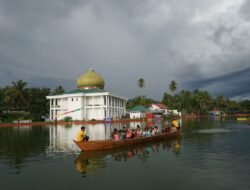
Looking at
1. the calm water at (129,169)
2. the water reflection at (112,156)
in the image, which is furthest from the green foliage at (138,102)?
the calm water at (129,169)

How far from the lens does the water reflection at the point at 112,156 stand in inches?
742

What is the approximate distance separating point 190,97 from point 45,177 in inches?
4925

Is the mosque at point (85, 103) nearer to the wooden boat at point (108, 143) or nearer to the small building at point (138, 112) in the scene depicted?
the small building at point (138, 112)

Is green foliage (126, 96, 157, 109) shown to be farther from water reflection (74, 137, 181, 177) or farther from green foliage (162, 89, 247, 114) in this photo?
water reflection (74, 137, 181, 177)

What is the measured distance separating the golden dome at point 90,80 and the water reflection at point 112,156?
222 feet

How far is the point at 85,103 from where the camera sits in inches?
3531

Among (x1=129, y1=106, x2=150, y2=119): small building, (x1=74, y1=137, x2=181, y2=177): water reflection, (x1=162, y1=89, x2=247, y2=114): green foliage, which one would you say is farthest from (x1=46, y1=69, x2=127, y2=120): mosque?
(x1=74, y1=137, x2=181, y2=177): water reflection

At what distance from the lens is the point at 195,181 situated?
14.8m

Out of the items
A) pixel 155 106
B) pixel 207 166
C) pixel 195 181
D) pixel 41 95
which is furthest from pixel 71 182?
pixel 155 106

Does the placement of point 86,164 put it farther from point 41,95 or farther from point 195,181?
point 41,95

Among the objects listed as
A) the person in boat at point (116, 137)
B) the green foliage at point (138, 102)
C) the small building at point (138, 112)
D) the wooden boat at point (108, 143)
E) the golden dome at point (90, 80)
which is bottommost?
the wooden boat at point (108, 143)

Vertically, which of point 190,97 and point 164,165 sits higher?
point 190,97

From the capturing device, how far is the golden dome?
94500 millimetres

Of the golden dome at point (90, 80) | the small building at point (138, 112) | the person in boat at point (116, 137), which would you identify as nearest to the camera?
the person in boat at point (116, 137)
